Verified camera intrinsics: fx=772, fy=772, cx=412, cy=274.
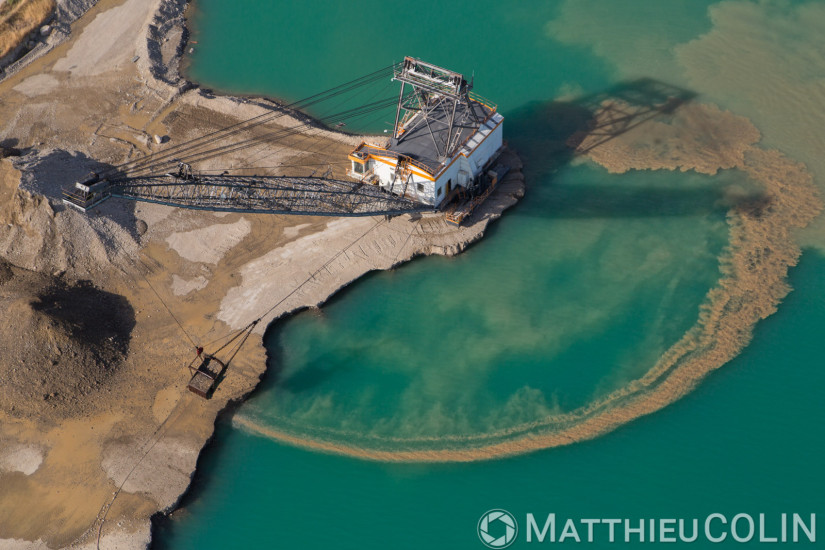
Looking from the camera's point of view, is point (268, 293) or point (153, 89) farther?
point (153, 89)

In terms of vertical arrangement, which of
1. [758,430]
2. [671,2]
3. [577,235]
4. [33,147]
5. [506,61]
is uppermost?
[671,2]

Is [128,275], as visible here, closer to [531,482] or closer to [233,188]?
[233,188]

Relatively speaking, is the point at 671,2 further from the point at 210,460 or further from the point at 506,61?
the point at 210,460

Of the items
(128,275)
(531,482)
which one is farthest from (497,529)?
(128,275)

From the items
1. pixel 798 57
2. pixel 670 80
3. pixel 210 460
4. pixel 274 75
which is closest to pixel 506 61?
pixel 670 80

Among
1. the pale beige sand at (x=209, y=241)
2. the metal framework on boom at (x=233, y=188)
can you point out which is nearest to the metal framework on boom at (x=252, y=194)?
the metal framework on boom at (x=233, y=188)
